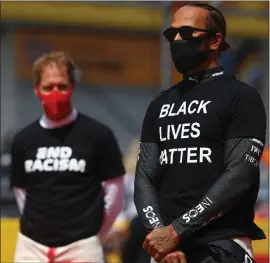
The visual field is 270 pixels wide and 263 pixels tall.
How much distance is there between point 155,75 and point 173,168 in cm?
1529

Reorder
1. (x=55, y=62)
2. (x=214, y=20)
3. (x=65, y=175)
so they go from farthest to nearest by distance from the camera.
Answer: (x=55, y=62)
(x=65, y=175)
(x=214, y=20)

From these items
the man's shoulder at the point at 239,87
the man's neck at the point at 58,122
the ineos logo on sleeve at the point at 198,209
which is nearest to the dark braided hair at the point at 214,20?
the man's shoulder at the point at 239,87

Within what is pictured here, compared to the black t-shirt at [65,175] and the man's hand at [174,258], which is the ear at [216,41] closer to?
the man's hand at [174,258]

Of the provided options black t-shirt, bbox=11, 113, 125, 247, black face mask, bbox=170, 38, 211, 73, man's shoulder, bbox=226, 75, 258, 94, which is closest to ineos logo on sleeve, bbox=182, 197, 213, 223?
man's shoulder, bbox=226, 75, 258, 94

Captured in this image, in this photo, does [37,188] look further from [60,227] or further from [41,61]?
[41,61]

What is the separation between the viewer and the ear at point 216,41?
3346 millimetres

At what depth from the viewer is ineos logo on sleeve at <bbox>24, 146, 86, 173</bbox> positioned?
4.82 m

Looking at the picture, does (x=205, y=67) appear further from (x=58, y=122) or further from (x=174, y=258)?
(x=58, y=122)

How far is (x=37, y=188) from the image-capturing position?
4.84m

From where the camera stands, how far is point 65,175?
189 inches

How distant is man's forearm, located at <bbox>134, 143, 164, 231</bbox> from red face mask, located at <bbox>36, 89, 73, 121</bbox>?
1.45m

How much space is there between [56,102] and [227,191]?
198 cm

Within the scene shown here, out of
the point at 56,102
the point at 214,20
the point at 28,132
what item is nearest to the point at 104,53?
the point at 28,132

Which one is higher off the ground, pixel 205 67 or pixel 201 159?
pixel 205 67
